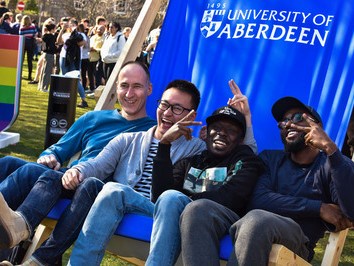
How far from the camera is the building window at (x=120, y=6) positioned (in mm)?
36469

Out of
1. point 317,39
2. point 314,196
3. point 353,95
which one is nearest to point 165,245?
point 314,196

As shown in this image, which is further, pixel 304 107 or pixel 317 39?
pixel 317 39

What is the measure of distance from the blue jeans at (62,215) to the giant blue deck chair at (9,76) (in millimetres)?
4178

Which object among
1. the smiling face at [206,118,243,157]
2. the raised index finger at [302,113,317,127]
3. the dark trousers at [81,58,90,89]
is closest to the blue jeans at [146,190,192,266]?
the smiling face at [206,118,243,157]

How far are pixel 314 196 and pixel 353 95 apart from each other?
45.0 inches

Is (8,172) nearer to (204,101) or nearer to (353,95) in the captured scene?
(204,101)

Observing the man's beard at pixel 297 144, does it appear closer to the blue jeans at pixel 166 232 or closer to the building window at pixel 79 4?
the blue jeans at pixel 166 232

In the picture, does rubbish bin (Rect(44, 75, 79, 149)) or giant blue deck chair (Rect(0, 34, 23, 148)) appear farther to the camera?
rubbish bin (Rect(44, 75, 79, 149))

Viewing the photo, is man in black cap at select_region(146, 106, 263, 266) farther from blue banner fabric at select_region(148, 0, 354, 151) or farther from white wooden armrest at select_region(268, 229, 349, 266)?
blue banner fabric at select_region(148, 0, 354, 151)

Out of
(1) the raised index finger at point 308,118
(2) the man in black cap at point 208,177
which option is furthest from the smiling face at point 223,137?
(1) the raised index finger at point 308,118

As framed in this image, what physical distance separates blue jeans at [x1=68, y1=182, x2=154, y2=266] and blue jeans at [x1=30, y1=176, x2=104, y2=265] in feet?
Answer: 0.45

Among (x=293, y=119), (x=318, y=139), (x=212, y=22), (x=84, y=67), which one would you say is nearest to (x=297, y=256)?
(x=318, y=139)

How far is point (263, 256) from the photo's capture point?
3279 millimetres

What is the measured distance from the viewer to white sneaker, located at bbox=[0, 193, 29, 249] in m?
3.57
